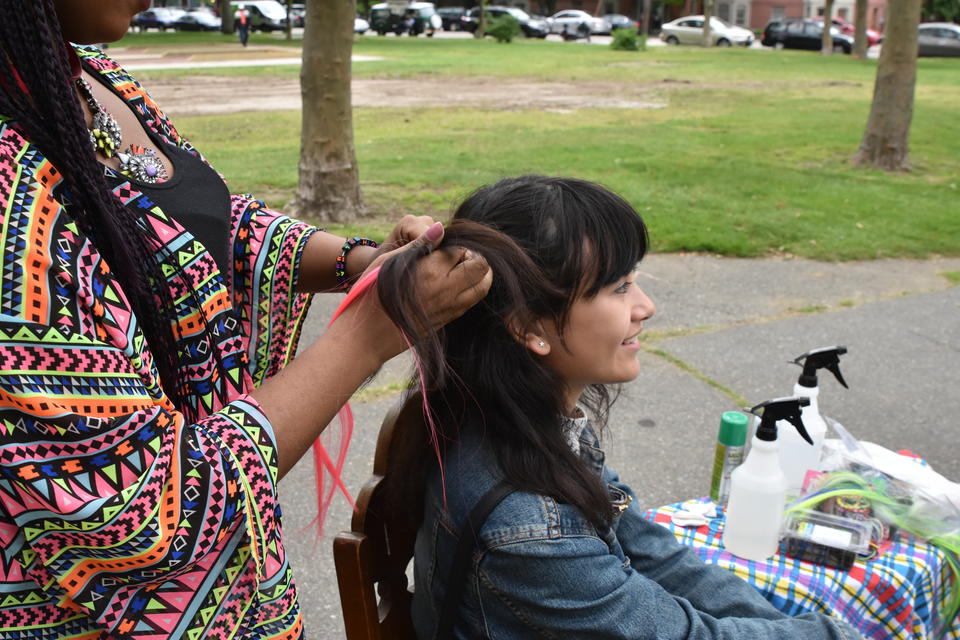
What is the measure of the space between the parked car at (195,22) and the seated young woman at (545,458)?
44.1 m

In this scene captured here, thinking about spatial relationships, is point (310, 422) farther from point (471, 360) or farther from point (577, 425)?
point (577, 425)

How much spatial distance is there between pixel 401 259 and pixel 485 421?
441 millimetres

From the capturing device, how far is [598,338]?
1.74 metres

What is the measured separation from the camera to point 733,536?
75.7 inches

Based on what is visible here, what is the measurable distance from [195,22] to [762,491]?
44599 mm

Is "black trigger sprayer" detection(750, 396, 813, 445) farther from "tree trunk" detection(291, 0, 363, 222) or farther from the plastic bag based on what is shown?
"tree trunk" detection(291, 0, 363, 222)

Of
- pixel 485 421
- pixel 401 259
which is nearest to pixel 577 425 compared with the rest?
pixel 485 421

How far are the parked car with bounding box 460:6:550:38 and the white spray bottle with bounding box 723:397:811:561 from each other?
4292cm

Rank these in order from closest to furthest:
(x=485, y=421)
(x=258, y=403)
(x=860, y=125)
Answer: (x=258, y=403)
(x=485, y=421)
(x=860, y=125)

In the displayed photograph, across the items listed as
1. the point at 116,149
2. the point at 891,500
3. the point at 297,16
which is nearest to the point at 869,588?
the point at 891,500

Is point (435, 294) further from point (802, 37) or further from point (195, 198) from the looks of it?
point (802, 37)

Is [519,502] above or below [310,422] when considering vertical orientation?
below

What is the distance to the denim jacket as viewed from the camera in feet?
4.81

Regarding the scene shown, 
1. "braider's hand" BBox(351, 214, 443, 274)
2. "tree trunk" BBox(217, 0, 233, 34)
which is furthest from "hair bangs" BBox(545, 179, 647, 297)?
"tree trunk" BBox(217, 0, 233, 34)
